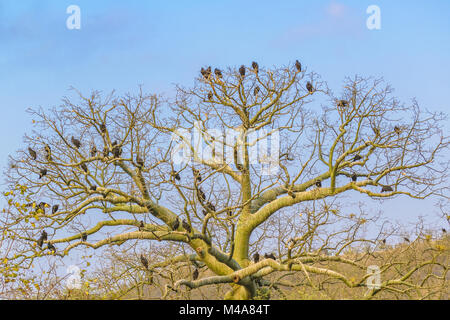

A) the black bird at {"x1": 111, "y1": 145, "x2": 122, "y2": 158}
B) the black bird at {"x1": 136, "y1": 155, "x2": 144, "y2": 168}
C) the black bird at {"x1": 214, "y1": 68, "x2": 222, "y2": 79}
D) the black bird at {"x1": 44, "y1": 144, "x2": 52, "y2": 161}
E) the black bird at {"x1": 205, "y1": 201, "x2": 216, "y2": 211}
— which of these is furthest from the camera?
the black bird at {"x1": 214, "y1": 68, "x2": 222, "y2": 79}

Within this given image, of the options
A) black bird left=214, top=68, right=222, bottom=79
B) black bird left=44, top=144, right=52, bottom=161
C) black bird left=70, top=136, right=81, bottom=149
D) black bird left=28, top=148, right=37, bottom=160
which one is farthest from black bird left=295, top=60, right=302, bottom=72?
black bird left=28, top=148, right=37, bottom=160

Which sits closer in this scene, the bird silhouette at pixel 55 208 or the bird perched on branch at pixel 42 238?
the bird perched on branch at pixel 42 238

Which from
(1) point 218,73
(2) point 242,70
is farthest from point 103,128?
(2) point 242,70

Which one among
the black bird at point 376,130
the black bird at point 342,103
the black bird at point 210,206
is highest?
the black bird at point 342,103

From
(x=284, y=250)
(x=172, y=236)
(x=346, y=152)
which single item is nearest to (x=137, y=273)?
(x=172, y=236)

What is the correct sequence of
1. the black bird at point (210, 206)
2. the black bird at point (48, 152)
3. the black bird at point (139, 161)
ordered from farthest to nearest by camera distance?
the black bird at point (48, 152)
the black bird at point (139, 161)
the black bird at point (210, 206)

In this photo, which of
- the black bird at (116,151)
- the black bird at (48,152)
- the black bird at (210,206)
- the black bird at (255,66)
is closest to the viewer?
the black bird at (210,206)

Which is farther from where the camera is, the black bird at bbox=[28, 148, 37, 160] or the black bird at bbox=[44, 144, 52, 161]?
the black bird at bbox=[44, 144, 52, 161]

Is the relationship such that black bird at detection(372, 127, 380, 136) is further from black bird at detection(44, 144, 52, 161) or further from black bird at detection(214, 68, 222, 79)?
black bird at detection(44, 144, 52, 161)

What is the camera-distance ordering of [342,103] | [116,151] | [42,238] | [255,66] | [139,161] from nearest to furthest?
[139,161]
[42,238]
[116,151]
[342,103]
[255,66]

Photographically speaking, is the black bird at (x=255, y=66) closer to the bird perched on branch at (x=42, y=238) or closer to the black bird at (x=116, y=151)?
the black bird at (x=116, y=151)

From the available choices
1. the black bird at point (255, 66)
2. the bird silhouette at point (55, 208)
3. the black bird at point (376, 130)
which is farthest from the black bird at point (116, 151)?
the black bird at point (376, 130)

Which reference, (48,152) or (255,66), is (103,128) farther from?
(255,66)
